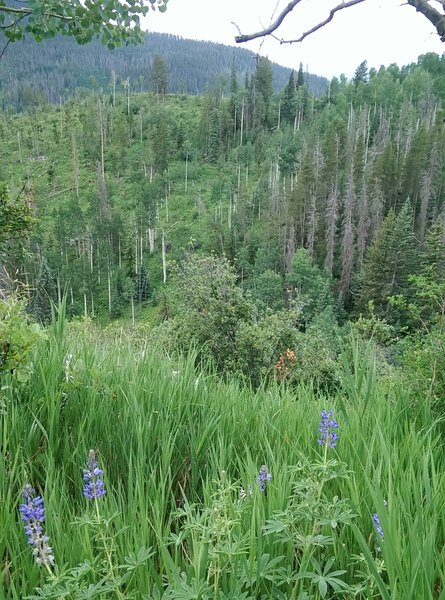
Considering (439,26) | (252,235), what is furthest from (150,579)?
(252,235)

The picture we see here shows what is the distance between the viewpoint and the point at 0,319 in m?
1.85

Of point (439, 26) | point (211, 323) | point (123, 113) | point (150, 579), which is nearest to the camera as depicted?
point (150, 579)

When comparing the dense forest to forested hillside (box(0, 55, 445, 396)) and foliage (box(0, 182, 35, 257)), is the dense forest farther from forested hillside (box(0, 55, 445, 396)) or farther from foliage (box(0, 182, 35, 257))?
forested hillside (box(0, 55, 445, 396))

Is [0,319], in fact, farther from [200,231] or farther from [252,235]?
[200,231]

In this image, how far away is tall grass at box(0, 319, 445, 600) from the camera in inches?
41.0

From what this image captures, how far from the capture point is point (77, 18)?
2.49m

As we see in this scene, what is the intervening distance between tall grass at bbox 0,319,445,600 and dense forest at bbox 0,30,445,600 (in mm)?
11

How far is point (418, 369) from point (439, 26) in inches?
108

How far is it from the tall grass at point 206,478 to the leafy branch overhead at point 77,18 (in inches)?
60.6

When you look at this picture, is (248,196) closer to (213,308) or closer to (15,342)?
(213,308)

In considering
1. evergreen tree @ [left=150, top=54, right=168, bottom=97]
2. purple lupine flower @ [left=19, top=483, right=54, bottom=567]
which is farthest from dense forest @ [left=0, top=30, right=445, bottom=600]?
evergreen tree @ [left=150, top=54, right=168, bottom=97]

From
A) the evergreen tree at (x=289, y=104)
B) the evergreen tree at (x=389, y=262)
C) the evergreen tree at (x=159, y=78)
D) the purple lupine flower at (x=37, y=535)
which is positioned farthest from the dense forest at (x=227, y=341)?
the evergreen tree at (x=159, y=78)

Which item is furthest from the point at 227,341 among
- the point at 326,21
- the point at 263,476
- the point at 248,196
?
the point at 248,196

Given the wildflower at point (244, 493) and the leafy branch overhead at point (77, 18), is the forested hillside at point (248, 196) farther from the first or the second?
the wildflower at point (244, 493)
